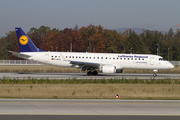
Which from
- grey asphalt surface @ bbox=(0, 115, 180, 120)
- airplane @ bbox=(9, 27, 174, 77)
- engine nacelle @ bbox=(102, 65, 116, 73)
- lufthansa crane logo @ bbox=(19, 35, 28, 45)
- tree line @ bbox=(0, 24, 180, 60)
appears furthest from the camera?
tree line @ bbox=(0, 24, 180, 60)

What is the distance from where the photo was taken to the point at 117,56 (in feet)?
122

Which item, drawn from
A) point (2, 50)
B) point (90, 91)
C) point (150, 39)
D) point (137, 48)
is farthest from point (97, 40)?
point (90, 91)

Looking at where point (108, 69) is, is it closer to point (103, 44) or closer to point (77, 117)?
point (77, 117)

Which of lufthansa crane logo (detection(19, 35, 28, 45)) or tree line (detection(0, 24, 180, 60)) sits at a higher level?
tree line (detection(0, 24, 180, 60))

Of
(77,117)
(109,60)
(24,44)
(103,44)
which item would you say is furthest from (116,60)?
(103,44)

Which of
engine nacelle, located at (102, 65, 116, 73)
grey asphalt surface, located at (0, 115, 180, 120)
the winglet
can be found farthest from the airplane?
grey asphalt surface, located at (0, 115, 180, 120)

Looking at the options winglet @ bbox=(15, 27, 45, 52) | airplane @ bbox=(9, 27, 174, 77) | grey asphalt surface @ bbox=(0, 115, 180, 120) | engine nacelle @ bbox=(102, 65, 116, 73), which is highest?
winglet @ bbox=(15, 27, 45, 52)

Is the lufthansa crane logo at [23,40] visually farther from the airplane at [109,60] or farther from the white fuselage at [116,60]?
the white fuselage at [116,60]

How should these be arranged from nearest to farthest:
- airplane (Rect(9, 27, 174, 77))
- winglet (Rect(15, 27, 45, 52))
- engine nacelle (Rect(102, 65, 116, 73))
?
engine nacelle (Rect(102, 65, 116, 73)), airplane (Rect(9, 27, 174, 77)), winglet (Rect(15, 27, 45, 52))

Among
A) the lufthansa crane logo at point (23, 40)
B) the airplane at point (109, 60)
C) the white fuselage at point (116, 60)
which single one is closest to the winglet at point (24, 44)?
the lufthansa crane logo at point (23, 40)

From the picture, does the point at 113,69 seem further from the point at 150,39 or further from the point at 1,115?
the point at 150,39

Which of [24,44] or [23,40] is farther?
[23,40]

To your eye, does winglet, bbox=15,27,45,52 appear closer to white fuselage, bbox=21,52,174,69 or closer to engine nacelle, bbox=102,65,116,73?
white fuselage, bbox=21,52,174,69

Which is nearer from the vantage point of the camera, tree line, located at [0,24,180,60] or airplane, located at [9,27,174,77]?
airplane, located at [9,27,174,77]
